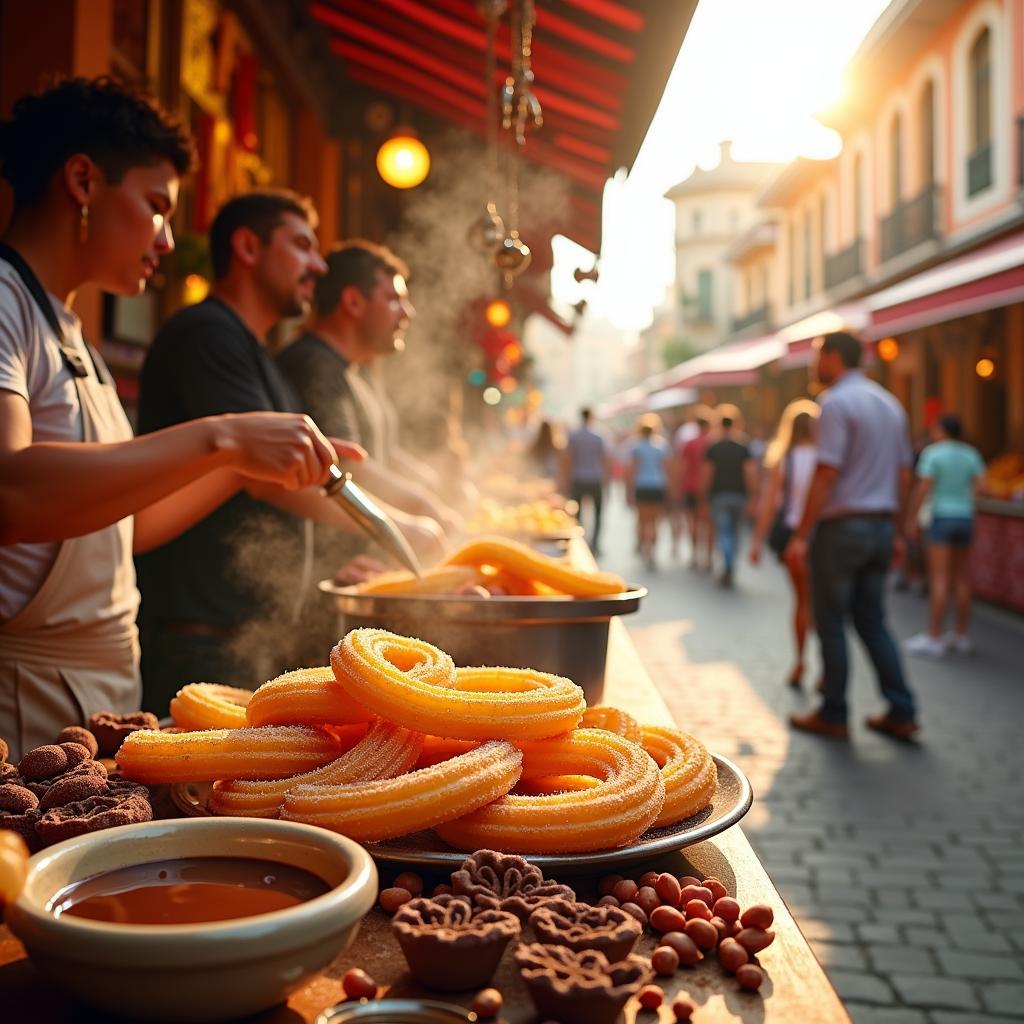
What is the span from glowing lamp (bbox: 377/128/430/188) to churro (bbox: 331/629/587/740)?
6.14 metres

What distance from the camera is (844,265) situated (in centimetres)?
2895

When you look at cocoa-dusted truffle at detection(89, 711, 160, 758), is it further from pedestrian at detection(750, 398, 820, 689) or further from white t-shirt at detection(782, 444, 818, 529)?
white t-shirt at detection(782, 444, 818, 529)

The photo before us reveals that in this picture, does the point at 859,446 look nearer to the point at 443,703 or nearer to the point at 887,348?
the point at 443,703

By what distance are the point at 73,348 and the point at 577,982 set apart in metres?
1.90

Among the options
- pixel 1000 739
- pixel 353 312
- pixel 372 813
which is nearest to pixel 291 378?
pixel 353 312

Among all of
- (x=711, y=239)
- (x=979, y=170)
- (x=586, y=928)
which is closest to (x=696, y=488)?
(x=979, y=170)

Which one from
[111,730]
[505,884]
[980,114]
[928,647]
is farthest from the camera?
[980,114]

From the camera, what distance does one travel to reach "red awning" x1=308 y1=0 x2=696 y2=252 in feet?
19.4

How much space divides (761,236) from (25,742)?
40294mm

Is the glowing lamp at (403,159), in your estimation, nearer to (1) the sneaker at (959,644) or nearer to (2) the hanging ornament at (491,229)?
(2) the hanging ornament at (491,229)

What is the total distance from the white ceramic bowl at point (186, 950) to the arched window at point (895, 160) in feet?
88.4

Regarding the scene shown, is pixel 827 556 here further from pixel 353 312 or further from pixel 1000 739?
pixel 353 312

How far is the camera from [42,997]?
104 cm

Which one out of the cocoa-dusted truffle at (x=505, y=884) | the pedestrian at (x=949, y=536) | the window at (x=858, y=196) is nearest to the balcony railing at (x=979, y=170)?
the window at (x=858, y=196)
